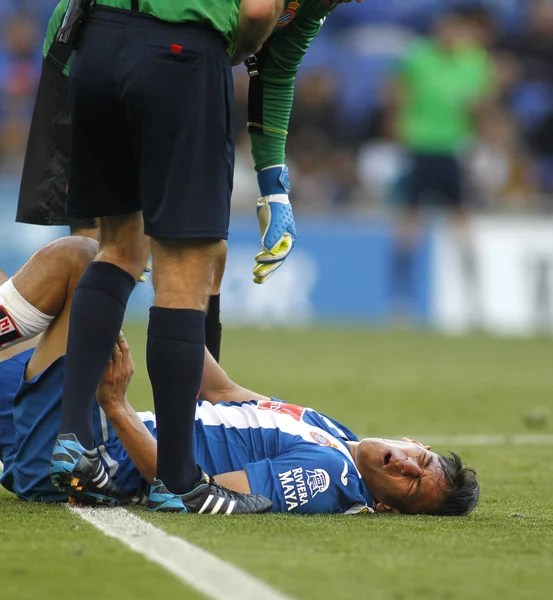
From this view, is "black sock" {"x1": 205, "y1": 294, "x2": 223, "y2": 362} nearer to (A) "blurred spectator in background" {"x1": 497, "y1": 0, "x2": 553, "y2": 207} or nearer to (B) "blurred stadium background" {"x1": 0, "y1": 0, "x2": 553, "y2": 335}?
(B) "blurred stadium background" {"x1": 0, "y1": 0, "x2": 553, "y2": 335}

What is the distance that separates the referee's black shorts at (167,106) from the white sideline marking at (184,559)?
813 millimetres

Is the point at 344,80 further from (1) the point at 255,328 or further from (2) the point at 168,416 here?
(2) the point at 168,416

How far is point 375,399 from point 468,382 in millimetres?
1418

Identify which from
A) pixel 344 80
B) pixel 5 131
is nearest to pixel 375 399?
pixel 5 131

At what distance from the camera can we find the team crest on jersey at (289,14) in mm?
4016

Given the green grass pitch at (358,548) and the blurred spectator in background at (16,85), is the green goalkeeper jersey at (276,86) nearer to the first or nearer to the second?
the green grass pitch at (358,548)

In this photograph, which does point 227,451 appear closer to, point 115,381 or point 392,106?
point 115,381

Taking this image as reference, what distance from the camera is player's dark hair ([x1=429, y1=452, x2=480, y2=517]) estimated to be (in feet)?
12.9

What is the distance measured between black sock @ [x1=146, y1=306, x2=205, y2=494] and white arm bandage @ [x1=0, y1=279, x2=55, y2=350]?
0.56m

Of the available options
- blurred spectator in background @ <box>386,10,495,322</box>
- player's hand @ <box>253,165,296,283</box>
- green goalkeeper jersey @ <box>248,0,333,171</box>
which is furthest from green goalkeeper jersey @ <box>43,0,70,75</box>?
blurred spectator in background @ <box>386,10,495,322</box>

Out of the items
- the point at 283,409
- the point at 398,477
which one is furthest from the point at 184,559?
the point at 283,409

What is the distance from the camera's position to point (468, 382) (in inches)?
347

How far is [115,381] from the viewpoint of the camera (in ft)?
12.5

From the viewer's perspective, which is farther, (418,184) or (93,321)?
(418,184)
